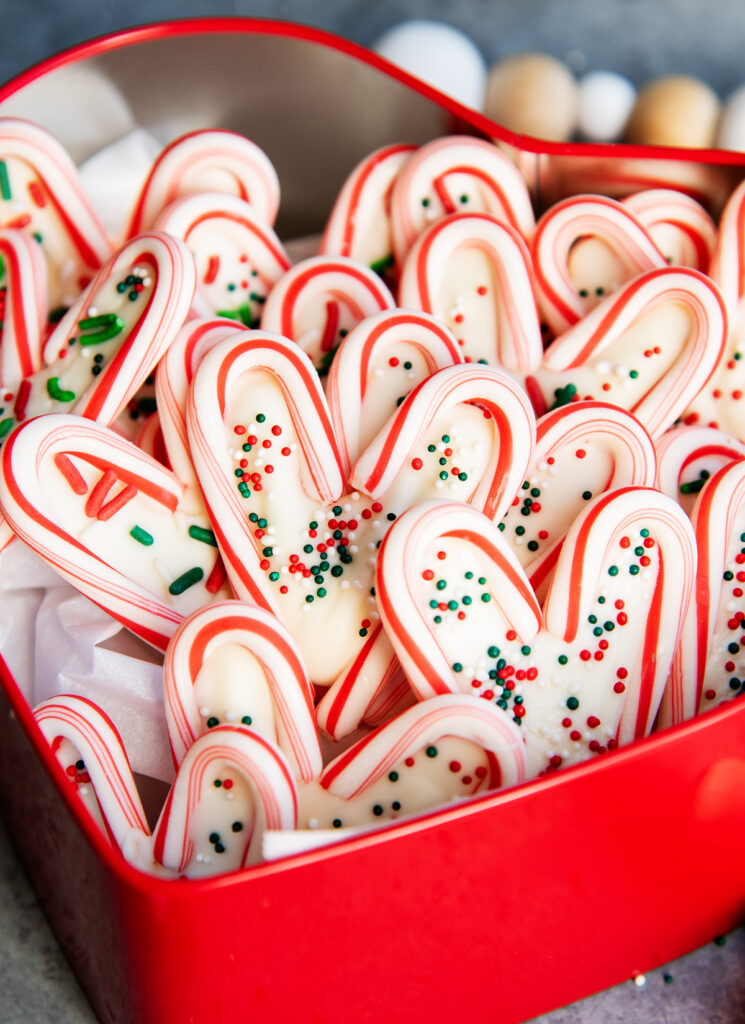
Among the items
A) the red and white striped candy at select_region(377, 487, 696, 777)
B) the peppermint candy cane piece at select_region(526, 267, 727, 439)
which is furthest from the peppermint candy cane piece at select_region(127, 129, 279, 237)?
the red and white striped candy at select_region(377, 487, 696, 777)

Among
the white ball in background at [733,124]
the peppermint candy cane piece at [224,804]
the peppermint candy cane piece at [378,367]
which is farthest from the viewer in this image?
the white ball in background at [733,124]

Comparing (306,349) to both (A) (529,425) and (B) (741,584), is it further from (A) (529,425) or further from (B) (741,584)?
(B) (741,584)

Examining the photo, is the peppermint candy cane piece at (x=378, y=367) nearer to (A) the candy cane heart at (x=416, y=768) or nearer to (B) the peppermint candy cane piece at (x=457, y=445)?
(B) the peppermint candy cane piece at (x=457, y=445)

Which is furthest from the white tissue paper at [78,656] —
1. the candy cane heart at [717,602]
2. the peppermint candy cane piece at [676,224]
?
the peppermint candy cane piece at [676,224]

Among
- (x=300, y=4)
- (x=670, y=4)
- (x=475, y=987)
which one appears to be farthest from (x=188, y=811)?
(x=670, y=4)

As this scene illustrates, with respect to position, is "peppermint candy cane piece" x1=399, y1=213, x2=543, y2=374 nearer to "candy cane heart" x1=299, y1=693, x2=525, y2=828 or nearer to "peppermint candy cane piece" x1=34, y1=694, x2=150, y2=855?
"candy cane heart" x1=299, y1=693, x2=525, y2=828

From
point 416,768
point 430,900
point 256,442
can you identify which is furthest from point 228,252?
point 430,900
